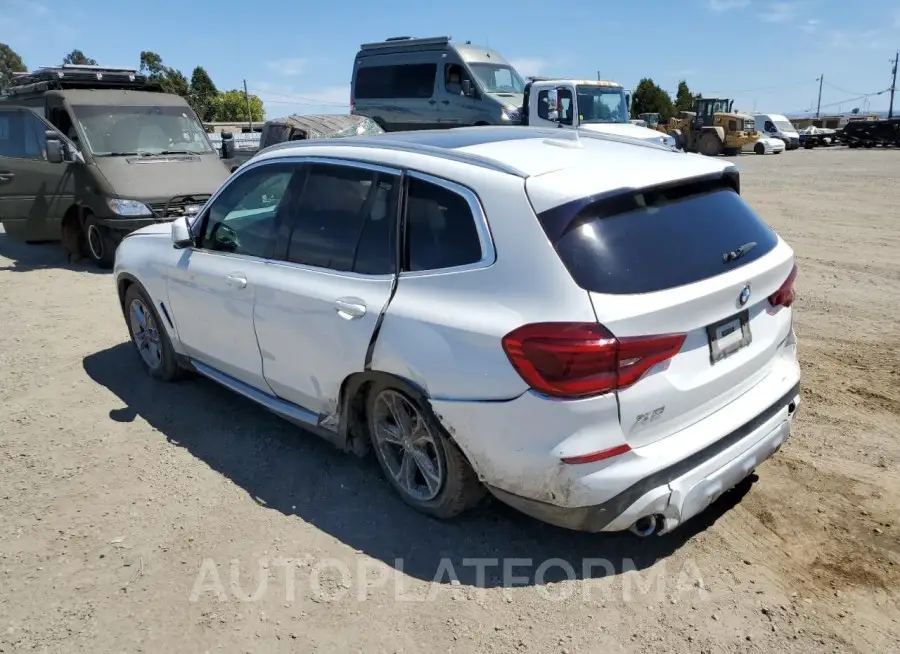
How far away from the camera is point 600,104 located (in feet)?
57.6

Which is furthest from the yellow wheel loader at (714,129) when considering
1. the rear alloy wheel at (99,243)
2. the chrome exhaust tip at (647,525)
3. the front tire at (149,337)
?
the chrome exhaust tip at (647,525)

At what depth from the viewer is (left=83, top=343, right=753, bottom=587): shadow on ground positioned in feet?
10.2

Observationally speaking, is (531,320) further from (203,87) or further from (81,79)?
(203,87)

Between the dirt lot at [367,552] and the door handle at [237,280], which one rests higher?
the door handle at [237,280]

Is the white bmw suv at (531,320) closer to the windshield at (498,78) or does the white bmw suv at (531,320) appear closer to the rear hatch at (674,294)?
the rear hatch at (674,294)

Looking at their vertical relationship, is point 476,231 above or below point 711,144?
above

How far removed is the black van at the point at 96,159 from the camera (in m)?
8.77

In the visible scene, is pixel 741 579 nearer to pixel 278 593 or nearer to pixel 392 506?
pixel 392 506

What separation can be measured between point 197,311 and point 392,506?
188cm

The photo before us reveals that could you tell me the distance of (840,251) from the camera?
351 inches

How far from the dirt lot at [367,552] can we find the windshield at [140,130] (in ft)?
17.6

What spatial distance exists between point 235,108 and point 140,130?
61.7 metres

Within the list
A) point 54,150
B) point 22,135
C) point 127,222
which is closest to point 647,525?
point 127,222

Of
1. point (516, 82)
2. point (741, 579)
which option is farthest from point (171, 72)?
point (741, 579)
